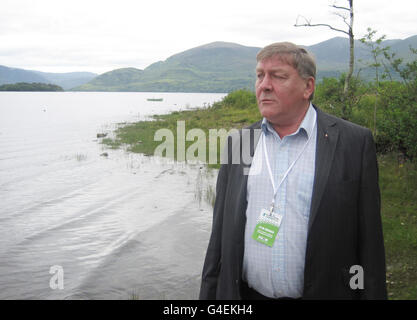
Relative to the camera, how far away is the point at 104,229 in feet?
33.7

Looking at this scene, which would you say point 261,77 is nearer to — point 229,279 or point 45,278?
point 229,279

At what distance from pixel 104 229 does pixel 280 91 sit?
333 inches

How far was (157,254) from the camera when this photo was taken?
877 centimetres

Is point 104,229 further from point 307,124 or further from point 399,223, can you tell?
point 307,124

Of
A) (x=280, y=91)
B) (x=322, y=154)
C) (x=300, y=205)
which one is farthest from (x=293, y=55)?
(x=300, y=205)

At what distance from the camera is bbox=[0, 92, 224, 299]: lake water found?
736 centimetres

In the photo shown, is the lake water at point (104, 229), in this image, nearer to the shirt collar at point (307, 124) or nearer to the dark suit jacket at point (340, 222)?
the dark suit jacket at point (340, 222)

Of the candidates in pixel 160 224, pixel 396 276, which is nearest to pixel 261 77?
pixel 396 276

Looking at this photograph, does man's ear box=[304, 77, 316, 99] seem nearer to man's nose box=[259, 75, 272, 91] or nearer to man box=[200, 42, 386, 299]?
man box=[200, 42, 386, 299]

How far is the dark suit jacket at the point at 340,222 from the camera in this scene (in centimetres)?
269

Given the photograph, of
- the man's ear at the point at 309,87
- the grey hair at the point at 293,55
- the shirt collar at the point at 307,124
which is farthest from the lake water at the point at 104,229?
the grey hair at the point at 293,55

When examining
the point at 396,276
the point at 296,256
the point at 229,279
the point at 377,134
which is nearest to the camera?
the point at 296,256
